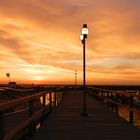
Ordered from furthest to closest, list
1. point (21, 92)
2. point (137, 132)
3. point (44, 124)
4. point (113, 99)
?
point (21, 92) → point (113, 99) → point (44, 124) → point (137, 132)

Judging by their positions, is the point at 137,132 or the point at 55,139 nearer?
the point at 55,139

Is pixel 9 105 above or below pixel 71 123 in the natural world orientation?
above

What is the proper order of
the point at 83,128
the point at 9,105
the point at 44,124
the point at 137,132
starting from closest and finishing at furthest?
the point at 9,105 < the point at 137,132 < the point at 83,128 < the point at 44,124

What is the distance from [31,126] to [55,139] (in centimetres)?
94

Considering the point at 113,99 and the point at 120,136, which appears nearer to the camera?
the point at 120,136

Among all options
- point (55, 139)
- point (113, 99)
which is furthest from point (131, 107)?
point (113, 99)

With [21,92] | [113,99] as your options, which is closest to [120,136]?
[113,99]

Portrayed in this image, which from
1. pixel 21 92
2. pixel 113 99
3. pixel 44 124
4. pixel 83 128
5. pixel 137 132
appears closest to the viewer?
pixel 137 132

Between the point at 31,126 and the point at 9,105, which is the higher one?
the point at 9,105

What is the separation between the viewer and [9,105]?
7.23 metres

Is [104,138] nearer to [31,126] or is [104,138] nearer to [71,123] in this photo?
[31,126]

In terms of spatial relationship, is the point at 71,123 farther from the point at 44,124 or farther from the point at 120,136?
the point at 120,136

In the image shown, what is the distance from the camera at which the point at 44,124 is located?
1391 cm

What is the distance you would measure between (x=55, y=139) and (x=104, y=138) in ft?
4.59
